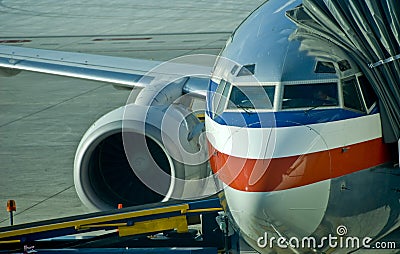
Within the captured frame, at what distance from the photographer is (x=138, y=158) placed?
1177 cm

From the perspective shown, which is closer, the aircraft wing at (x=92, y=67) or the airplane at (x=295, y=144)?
the airplane at (x=295, y=144)

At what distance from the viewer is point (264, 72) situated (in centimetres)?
835

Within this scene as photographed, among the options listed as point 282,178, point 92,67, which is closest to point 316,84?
point 282,178

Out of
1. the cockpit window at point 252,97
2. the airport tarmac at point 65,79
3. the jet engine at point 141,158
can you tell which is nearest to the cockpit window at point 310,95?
the cockpit window at point 252,97

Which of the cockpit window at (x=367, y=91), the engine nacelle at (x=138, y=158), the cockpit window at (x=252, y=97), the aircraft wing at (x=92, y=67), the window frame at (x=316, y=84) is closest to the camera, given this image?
the window frame at (x=316, y=84)

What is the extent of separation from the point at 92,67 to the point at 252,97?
6.41 metres

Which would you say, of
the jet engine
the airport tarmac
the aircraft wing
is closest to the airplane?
the jet engine

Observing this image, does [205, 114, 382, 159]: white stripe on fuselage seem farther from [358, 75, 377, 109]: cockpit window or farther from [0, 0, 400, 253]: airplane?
[358, 75, 377, 109]: cockpit window

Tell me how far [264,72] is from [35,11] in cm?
3600

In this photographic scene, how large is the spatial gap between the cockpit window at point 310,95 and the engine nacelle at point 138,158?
328 cm

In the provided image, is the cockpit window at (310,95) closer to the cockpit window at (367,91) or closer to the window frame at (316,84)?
the window frame at (316,84)

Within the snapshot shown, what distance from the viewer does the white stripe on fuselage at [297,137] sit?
25.8 feet

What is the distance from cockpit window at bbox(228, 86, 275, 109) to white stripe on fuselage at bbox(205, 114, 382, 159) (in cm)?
25

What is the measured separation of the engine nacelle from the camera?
11273 millimetres
